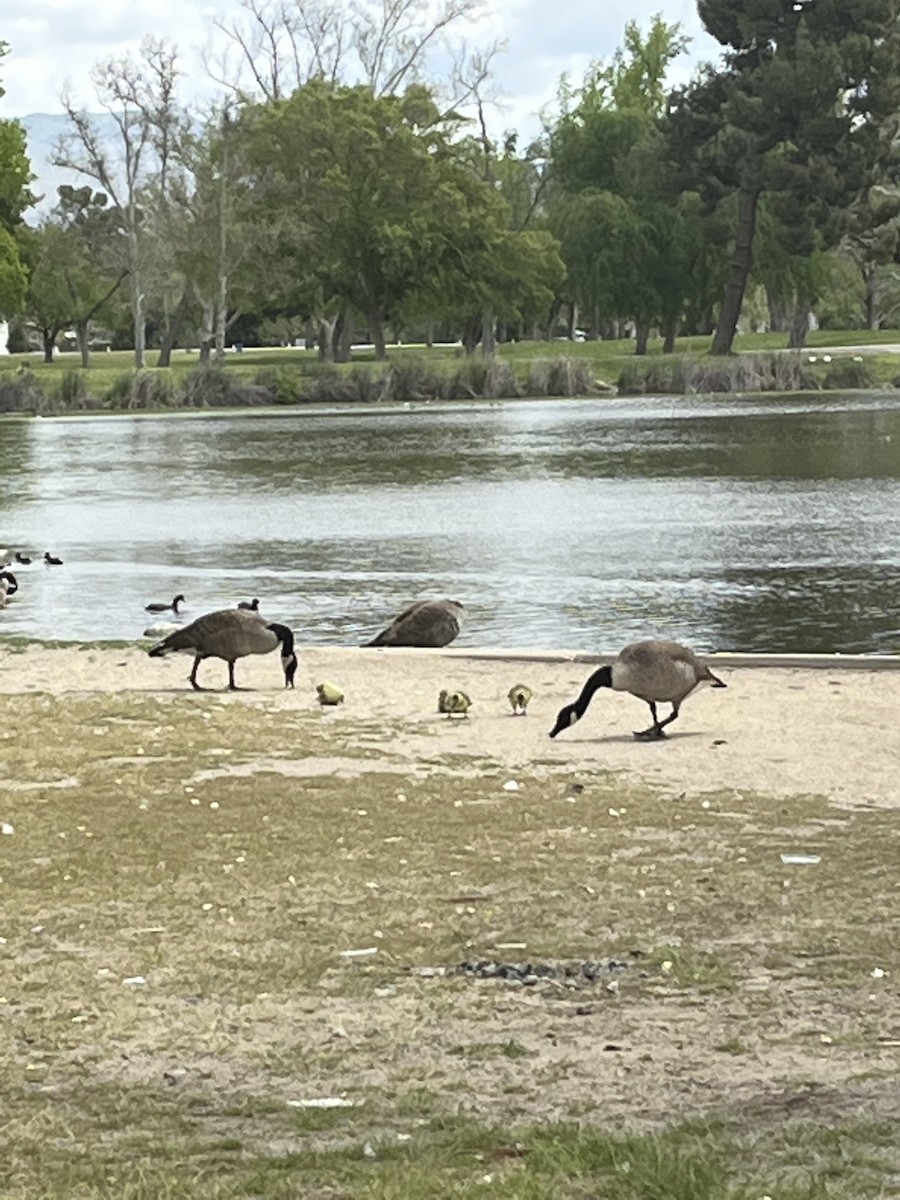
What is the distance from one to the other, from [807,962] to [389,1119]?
7.11ft

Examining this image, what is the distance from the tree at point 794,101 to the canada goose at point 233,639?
67028 millimetres

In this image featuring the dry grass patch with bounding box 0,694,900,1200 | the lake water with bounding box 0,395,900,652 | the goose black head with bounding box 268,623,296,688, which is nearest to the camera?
the dry grass patch with bounding box 0,694,900,1200

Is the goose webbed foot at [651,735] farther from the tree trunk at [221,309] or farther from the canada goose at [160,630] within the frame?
the tree trunk at [221,309]

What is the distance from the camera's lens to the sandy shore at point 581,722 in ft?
38.5

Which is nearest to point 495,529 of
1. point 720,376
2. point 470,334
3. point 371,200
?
point 720,376

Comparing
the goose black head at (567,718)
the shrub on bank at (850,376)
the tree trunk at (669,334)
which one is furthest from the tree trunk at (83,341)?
the goose black head at (567,718)

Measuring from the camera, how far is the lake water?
21969 millimetres

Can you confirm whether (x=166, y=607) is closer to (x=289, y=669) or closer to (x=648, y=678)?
(x=289, y=669)

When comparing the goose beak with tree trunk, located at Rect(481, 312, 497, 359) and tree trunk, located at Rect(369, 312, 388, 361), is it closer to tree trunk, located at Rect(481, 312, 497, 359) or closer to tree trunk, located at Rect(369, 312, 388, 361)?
tree trunk, located at Rect(369, 312, 388, 361)

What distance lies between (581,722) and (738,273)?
77950 millimetres

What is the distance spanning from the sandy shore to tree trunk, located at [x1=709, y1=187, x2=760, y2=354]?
240ft

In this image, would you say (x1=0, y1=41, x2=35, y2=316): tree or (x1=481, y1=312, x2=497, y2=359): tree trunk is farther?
(x1=481, y1=312, x2=497, y2=359): tree trunk

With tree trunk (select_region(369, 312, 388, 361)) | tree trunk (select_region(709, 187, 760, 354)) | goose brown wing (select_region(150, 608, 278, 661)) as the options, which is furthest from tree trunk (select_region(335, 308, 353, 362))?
goose brown wing (select_region(150, 608, 278, 661))

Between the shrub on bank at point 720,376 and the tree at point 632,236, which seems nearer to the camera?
the shrub on bank at point 720,376
